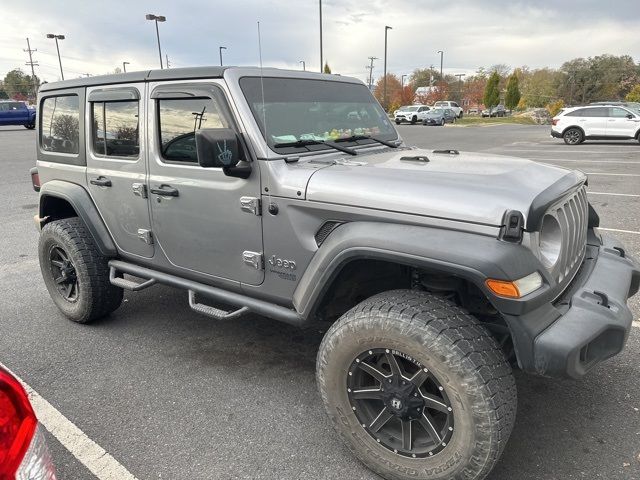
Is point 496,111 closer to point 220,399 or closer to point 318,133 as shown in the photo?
point 318,133

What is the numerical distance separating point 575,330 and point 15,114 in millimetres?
35629

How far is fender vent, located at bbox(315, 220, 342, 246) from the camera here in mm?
2480

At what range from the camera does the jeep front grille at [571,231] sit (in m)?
2.34

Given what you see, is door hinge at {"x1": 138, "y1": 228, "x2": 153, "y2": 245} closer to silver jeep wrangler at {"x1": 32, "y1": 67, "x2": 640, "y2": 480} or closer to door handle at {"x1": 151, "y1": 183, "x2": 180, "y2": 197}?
silver jeep wrangler at {"x1": 32, "y1": 67, "x2": 640, "y2": 480}

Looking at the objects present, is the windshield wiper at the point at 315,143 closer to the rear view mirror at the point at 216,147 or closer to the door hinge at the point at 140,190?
the rear view mirror at the point at 216,147

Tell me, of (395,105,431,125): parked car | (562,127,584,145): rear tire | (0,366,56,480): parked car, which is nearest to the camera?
(0,366,56,480): parked car

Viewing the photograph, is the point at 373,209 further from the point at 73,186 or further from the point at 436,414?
the point at 73,186

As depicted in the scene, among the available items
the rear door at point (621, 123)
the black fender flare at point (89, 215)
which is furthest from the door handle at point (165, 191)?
the rear door at point (621, 123)

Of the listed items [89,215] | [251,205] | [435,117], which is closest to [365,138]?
[251,205]

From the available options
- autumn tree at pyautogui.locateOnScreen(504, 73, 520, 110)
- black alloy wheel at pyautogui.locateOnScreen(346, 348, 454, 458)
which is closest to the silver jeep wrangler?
black alloy wheel at pyautogui.locateOnScreen(346, 348, 454, 458)

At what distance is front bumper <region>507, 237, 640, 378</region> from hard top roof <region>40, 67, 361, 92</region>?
2.05 meters

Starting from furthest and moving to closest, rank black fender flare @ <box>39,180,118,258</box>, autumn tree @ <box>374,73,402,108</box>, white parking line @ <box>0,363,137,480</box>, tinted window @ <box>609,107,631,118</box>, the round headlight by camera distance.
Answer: autumn tree @ <box>374,73,402,108</box> < tinted window @ <box>609,107,631,118</box> < black fender flare @ <box>39,180,118,258</box> < white parking line @ <box>0,363,137,480</box> < the round headlight

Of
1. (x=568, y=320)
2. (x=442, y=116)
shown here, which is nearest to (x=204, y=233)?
(x=568, y=320)

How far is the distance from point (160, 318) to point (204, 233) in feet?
4.96
